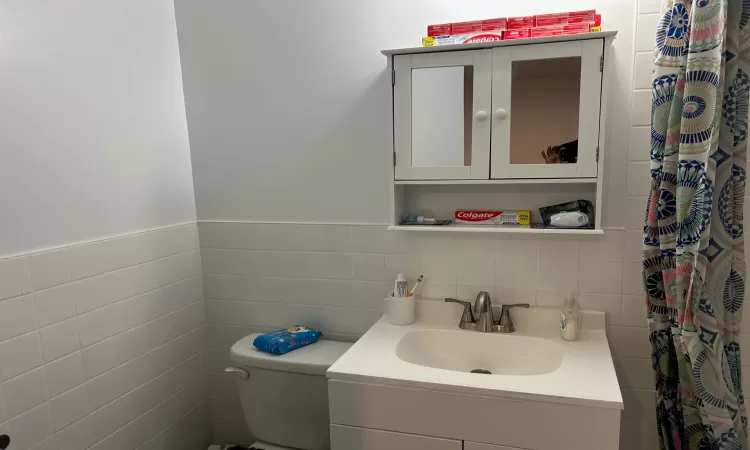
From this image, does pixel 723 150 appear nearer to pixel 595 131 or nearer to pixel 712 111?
pixel 712 111

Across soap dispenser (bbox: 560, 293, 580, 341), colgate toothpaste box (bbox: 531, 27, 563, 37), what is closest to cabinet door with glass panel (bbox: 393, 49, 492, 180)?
colgate toothpaste box (bbox: 531, 27, 563, 37)

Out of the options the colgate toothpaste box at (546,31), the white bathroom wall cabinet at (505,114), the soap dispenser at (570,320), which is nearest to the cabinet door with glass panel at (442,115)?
the white bathroom wall cabinet at (505,114)

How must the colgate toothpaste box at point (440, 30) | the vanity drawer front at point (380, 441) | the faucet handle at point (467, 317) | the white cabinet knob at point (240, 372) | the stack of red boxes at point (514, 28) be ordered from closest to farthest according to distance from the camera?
the vanity drawer front at point (380, 441) < the stack of red boxes at point (514, 28) < the colgate toothpaste box at point (440, 30) < the faucet handle at point (467, 317) < the white cabinet knob at point (240, 372)

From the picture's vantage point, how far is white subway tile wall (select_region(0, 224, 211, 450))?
125cm

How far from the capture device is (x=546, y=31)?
4.41ft

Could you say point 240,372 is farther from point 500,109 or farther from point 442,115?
point 500,109

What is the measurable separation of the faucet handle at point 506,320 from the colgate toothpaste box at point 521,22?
2.78ft

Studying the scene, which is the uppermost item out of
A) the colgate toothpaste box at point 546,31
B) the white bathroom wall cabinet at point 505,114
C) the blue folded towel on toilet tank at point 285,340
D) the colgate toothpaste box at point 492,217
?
the colgate toothpaste box at point 546,31

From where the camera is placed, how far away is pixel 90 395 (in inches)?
57.0

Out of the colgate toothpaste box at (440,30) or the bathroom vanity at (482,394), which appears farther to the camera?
the colgate toothpaste box at (440,30)

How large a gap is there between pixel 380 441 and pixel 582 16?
4.23ft

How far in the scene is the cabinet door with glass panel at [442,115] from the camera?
4.62 ft

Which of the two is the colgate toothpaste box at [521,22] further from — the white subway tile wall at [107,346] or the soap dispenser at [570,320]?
the white subway tile wall at [107,346]

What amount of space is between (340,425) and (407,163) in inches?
31.2
